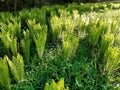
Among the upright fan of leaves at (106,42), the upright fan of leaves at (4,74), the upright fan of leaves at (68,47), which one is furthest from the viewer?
the upright fan of leaves at (106,42)

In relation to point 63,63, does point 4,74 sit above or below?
above

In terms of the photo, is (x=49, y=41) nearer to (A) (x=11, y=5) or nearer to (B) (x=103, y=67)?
(B) (x=103, y=67)

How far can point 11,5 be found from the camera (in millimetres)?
17156

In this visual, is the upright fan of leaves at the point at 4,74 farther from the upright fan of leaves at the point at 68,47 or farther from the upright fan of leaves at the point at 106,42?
the upright fan of leaves at the point at 106,42

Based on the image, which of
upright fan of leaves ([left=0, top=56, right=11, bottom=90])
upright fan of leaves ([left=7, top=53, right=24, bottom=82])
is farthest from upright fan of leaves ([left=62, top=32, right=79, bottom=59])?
upright fan of leaves ([left=0, top=56, right=11, bottom=90])

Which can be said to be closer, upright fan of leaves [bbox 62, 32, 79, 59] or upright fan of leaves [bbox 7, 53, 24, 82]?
upright fan of leaves [bbox 7, 53, 24, 82]

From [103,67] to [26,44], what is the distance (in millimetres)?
882

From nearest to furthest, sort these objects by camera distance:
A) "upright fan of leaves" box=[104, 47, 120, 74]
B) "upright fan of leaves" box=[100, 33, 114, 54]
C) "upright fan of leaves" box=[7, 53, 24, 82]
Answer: "upright fan of leaves" box=[7, 53, 24, 82]
"upright fan of leaves" box=[104, 47, 120, 74]
"upright fan of leaves" box=[100, 33, 114, 54]

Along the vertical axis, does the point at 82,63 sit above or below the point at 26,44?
below

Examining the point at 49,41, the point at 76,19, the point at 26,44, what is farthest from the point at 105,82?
the point at 76,19

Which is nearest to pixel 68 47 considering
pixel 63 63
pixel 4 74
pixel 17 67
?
pixel 63 63

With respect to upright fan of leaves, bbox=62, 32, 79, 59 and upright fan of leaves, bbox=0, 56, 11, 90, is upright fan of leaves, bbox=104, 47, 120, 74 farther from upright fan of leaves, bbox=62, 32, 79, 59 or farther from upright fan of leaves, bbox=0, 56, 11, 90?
upright fan of leaves, bbox=0, 56, 11, 90

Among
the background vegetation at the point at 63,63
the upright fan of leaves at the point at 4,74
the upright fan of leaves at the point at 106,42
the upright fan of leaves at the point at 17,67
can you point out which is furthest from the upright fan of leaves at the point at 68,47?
the upright fan of leaves at the point at 4,74

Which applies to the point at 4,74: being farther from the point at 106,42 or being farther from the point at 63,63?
the point at 106,42
